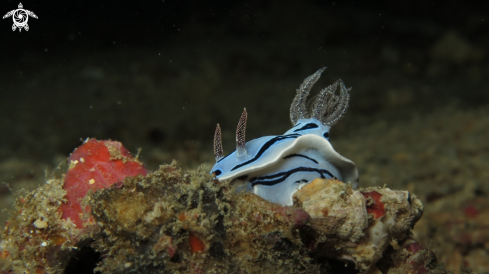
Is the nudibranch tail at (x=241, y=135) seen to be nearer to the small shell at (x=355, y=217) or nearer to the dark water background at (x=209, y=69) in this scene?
the small shell at (x=355, y=217)

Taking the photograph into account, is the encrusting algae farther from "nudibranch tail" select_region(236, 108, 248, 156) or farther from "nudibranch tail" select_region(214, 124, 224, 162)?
"nudibranch tail" select_region(214, 124, 224, 162)

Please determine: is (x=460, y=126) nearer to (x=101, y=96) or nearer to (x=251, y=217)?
(x=251, y=217)

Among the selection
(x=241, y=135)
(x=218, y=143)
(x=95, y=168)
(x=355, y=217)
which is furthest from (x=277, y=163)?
(x=95, y=168)

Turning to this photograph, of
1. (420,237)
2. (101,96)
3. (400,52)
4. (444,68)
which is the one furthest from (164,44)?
(420,237)

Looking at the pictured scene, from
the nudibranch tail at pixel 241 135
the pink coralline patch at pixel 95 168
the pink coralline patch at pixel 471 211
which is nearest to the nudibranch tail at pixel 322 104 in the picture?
the nudibranch tail at pixel 241 135

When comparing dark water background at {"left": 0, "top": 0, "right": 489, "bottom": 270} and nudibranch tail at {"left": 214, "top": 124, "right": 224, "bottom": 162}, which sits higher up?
dark water background at {"left": 0, "top": 0, "right": 489, "bottom": 270}

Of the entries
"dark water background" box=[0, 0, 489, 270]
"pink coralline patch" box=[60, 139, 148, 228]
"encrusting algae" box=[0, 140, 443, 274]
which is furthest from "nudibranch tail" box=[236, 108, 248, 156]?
"dark water background" box=[0, 0, 489, 270]

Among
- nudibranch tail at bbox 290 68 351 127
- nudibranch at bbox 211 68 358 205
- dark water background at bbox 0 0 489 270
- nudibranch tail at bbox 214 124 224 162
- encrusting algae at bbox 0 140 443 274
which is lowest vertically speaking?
encrusting algae at bbox 0 140 443 274

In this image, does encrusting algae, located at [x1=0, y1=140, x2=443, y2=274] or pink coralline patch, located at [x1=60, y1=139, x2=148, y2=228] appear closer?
encrusting algae, located at [x1=0, y1=140, x2=443, y2=274]

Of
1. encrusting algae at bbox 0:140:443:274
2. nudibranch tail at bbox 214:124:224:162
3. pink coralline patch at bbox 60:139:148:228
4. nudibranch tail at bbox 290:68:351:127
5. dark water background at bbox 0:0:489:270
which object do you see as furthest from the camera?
dark water background at bbox 0:0:489:270
